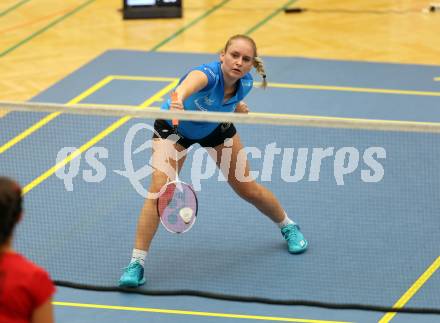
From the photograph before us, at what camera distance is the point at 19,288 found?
3623 mm

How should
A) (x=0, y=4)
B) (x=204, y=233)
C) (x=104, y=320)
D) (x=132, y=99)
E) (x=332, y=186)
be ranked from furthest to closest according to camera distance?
(x=0, y=4)
(x=132, y=99)
(x=332, y=186)
(x=204, y=233)
(x=104, y=320)

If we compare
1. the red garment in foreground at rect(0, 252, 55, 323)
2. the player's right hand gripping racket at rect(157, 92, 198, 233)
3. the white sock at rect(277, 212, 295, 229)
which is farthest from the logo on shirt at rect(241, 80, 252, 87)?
the red garment in foreground at rect(0, 252, 55, 323)

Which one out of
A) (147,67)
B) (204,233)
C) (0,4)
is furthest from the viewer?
(0,4)

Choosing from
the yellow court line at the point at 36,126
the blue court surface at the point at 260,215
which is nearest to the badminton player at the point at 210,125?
the blue court surface at the point at 260,215

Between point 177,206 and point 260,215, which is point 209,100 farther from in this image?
point 260,215

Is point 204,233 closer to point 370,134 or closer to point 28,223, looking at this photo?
point 28,223

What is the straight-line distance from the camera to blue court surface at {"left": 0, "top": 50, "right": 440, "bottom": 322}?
6961 mm

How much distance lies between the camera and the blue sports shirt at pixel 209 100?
681 centimetres

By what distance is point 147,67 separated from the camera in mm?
11789

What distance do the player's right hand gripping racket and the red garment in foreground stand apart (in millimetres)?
3154

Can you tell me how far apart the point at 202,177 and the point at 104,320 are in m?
2.27

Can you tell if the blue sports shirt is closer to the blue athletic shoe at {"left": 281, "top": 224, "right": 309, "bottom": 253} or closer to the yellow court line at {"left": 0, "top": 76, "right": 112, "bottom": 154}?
the blue athletic shoe at {"left": 281, "top": 224, "right": 309, "bottom": 253}

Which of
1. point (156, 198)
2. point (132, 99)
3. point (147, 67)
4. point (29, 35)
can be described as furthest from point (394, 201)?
point (29, 35)

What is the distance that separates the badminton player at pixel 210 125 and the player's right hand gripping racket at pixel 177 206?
77mm
